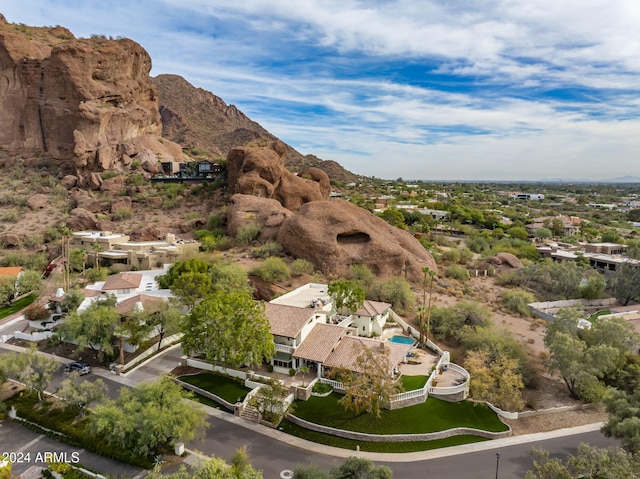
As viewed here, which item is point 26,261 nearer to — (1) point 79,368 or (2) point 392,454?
(1) point 79,368

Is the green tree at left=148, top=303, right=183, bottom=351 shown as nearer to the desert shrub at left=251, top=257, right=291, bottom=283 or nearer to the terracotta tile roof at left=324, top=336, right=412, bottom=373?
the desert shrub at left=251, top=257, right=291, bottom=283

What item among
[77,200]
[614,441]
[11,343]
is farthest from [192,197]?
[614,441]

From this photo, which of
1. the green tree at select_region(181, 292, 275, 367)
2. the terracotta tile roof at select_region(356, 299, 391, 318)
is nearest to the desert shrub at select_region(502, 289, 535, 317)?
the terracotta tile roof at select_region(356, 299, 391, 318)

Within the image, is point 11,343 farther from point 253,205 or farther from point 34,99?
point 34,99

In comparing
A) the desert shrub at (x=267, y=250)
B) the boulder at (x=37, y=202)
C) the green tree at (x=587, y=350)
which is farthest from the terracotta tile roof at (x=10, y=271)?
the green tree at (x=587, y=350)

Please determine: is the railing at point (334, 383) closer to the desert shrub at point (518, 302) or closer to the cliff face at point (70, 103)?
the desert shrub at point (518, 302)

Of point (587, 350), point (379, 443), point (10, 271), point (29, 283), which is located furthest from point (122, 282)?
point (587, 350)
